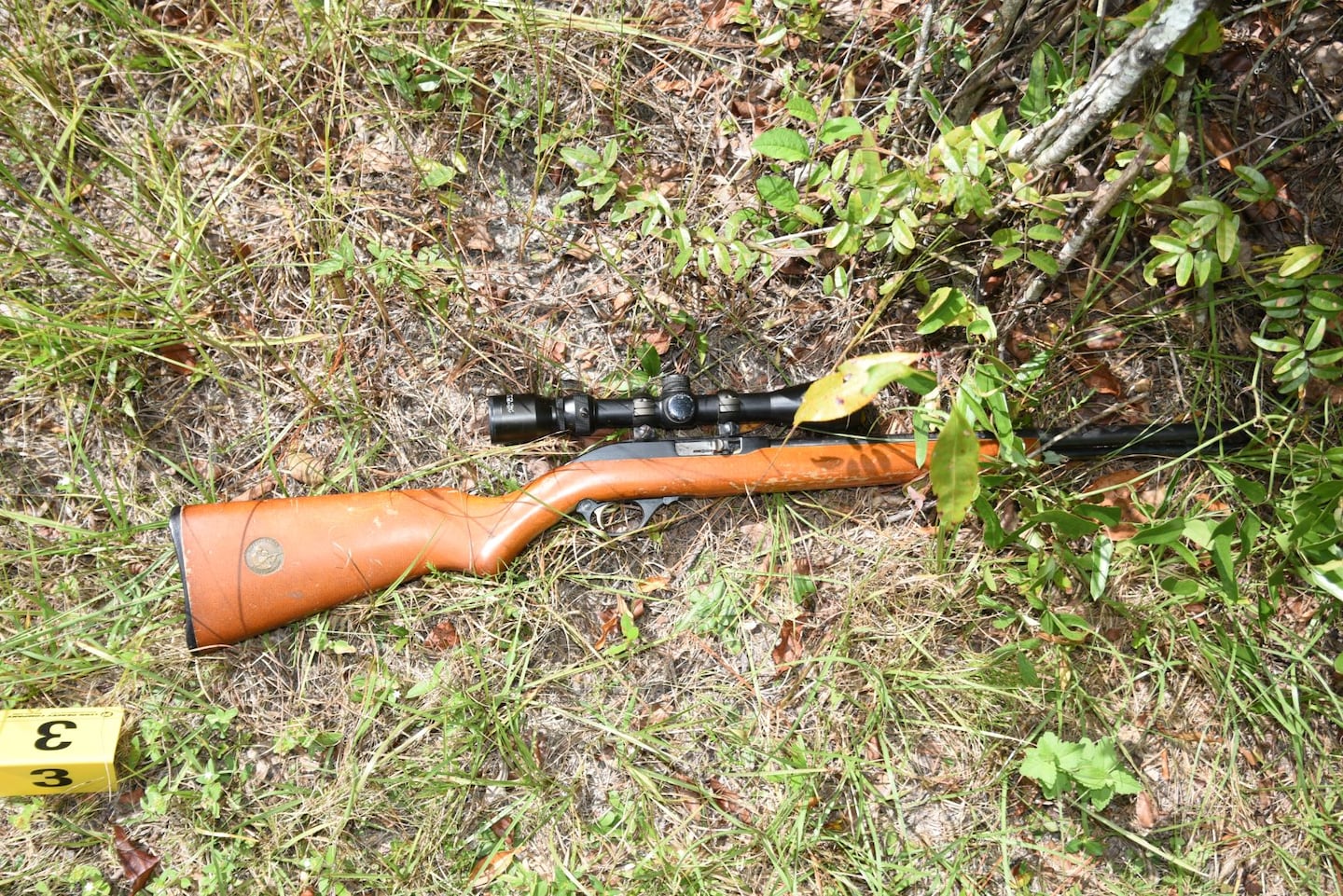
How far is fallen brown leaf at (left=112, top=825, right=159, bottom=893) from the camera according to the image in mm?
3164

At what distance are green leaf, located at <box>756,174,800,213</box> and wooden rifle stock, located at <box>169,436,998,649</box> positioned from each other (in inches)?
33.2

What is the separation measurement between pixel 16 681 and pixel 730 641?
261cm

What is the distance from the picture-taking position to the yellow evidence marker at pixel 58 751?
3.02 m

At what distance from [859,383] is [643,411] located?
0.96 metres

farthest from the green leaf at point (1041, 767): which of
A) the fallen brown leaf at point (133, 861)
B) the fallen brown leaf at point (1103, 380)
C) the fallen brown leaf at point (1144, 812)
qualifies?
the fallen brown leaf at point (133, 861)

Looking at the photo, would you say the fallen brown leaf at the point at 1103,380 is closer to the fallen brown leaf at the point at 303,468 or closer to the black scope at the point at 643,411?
the black scope at the point at 643,411

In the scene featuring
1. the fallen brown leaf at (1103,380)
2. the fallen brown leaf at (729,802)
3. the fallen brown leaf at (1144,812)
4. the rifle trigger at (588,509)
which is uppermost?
the fallen brown leaf at (1103,380)

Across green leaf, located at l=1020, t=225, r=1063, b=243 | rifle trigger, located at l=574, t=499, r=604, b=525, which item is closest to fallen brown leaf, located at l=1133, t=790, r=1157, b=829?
green leaf, located at l=1020, t=225, r=1063, b=243

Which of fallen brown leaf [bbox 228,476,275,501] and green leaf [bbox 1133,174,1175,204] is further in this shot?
fallen brown leaf [bbox 228,476,275,501]

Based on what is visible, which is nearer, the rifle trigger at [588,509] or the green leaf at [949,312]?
the green leaf at [949,312]

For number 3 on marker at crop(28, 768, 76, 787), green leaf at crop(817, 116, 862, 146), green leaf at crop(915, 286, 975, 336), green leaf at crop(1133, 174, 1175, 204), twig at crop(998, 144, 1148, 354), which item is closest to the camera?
green leaf at crop(1133, 174, 1175, 204)

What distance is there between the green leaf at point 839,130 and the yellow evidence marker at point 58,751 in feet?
10.5

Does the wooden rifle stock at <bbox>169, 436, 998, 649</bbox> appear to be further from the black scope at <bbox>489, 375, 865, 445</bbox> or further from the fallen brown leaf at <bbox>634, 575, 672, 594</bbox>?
the fallen brown leaf at <bbox>634, 575, 672, 594</bbox>

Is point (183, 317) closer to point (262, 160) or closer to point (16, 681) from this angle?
point (262, 160)
